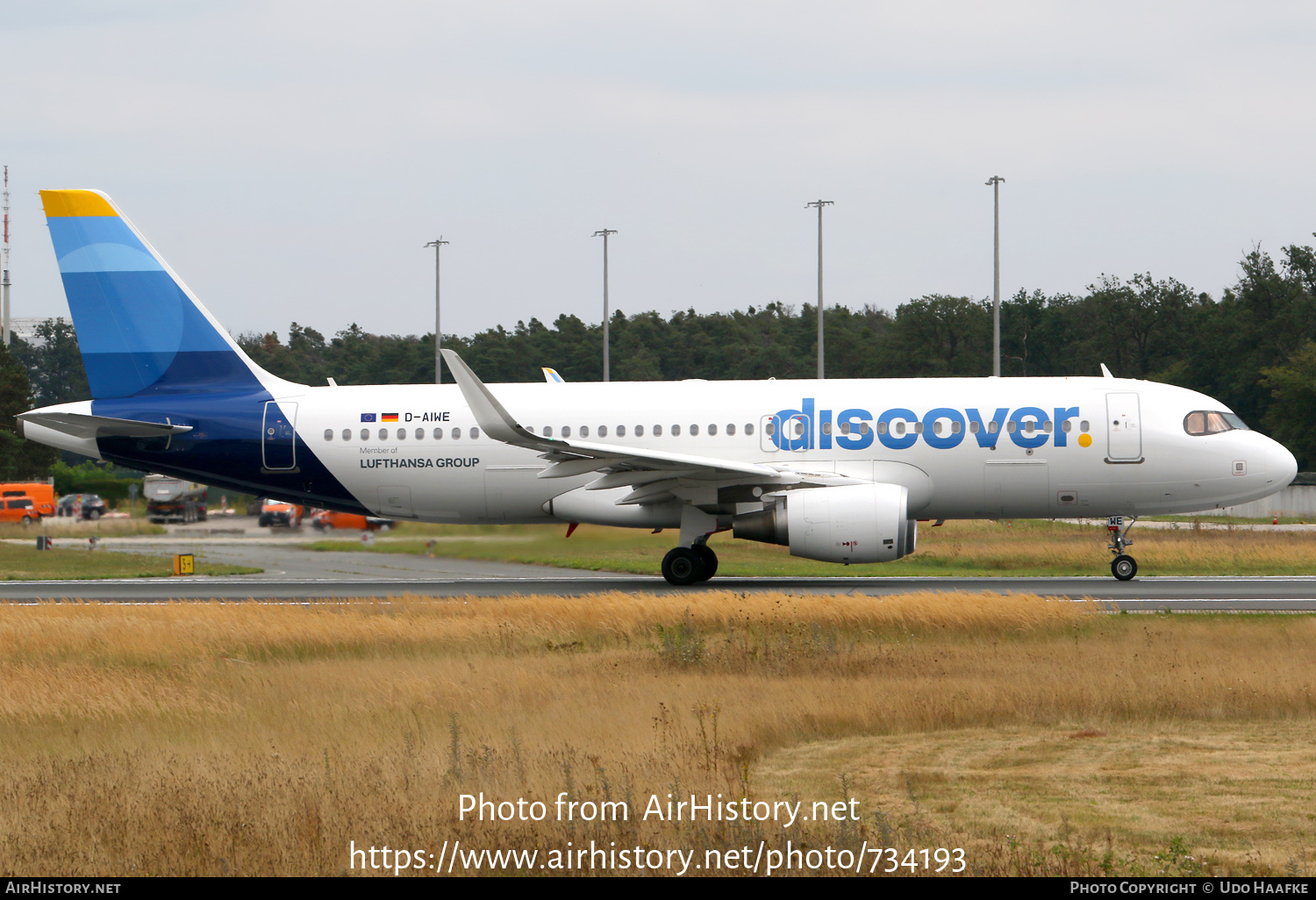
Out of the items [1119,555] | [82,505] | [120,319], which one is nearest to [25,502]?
[82,505]

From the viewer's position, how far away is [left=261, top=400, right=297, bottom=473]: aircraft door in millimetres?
25562

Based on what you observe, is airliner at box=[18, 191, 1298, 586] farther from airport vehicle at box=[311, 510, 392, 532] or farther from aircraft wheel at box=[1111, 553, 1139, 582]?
airport vehicle at box=[311, 510, 392, 532]

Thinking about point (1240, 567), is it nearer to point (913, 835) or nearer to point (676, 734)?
point (676, 734)

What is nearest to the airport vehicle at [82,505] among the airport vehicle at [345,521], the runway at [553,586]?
the runway at [553,586]

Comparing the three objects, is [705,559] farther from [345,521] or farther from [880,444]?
[345,521]

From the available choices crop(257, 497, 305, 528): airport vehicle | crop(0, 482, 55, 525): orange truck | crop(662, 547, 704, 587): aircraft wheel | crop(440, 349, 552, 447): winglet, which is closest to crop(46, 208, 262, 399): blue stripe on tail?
crop(257, 497, 305, 528): airport vehicle

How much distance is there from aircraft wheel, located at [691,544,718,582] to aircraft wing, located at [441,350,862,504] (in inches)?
41.1

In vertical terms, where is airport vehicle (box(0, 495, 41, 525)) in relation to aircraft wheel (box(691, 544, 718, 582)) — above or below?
below

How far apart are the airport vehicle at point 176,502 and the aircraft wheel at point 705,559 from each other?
34.9 feet

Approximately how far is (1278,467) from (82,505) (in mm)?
58825

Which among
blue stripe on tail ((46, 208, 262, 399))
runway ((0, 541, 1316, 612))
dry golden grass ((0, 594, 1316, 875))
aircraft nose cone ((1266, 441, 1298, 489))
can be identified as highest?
blue stripe on tail ((46, 208, 262, 399))

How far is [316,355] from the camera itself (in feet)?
380

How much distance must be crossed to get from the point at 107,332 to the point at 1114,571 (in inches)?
795

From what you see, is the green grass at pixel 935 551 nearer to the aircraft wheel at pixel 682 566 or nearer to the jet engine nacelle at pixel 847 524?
the aircraft wheel at pixel 682 566
